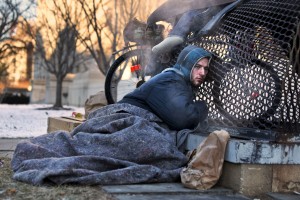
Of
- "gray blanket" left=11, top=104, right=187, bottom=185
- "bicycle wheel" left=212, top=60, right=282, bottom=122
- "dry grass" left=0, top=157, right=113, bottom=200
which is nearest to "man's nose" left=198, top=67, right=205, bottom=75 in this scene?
"bicycle wheel" left=212, top=60, right=282, bottom=122

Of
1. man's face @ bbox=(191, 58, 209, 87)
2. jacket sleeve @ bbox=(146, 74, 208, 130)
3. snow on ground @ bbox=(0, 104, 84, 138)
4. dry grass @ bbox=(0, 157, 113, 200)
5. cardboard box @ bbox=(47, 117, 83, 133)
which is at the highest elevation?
man's face @ bbox=(191, 58, 209, 87)

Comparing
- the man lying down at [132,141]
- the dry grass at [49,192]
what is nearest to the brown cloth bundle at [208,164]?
the man lying down at [132,141]

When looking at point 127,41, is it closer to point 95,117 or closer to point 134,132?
point 95,117

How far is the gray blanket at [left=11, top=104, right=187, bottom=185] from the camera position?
366cm

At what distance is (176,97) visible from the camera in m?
4.20

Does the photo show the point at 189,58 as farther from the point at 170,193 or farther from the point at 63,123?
the point at 63,123

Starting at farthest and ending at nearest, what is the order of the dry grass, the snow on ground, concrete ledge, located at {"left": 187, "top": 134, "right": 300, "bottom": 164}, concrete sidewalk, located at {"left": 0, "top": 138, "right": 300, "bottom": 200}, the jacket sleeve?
the snow on ground → the jacket sleeve → concrete ledge, located at {"left": 187, "top": 134, "right": 300, "bottom": 164} → concrete sidewalk, located at {"left": 0, "top": 138, "right": 300, "bottom": 200} → the dry grass

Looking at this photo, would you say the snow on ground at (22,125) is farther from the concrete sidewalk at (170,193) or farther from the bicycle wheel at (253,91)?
the concrete sidewalk at (170,193)

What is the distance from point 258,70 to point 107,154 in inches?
56.2

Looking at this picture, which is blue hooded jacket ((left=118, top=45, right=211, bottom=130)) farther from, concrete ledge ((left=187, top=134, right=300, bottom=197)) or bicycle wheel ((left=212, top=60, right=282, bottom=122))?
concrete ledge ((left=187, top=134, right=300, bottom=197))

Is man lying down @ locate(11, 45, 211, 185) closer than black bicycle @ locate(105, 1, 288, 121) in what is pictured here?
Yes

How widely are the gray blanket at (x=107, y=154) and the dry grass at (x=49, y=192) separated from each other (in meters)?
0.09

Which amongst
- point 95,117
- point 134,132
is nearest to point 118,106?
point 95,117

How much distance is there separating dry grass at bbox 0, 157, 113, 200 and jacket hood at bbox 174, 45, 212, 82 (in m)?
1.42
